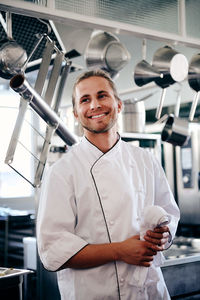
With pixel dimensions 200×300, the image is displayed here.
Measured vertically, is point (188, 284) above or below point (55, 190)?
below

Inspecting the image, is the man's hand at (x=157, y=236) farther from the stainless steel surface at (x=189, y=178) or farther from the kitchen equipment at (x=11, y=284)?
the stainless steel surface at (x=189, y=178)

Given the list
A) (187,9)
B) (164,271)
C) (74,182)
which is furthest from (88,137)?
(187,9)

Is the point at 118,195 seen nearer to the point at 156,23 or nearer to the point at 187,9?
the point at 156,23

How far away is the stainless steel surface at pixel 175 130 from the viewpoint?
8.70ft

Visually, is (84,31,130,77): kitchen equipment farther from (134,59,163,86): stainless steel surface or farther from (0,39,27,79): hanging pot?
(0,39,27,79): hanging pot

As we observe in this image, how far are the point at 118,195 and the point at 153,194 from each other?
19 centimetres

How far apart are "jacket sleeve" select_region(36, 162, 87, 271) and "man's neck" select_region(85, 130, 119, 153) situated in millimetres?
195

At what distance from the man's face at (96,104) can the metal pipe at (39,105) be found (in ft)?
1.16

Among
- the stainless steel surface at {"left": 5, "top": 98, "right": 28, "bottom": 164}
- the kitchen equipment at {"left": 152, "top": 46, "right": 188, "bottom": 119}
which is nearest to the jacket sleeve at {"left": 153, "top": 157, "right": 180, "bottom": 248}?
the stainless steel surface at {"left": 5, "top": 98, "right": 28, "bottom": 164}

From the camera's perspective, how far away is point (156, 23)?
242 cm

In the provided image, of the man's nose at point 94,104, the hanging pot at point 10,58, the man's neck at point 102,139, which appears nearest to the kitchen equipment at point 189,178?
the hanging pot at point 10,58

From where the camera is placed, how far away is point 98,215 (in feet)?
4.70

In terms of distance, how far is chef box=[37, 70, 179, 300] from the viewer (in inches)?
53.1

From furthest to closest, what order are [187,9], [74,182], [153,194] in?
[187,9], [153,194], [74,182]
